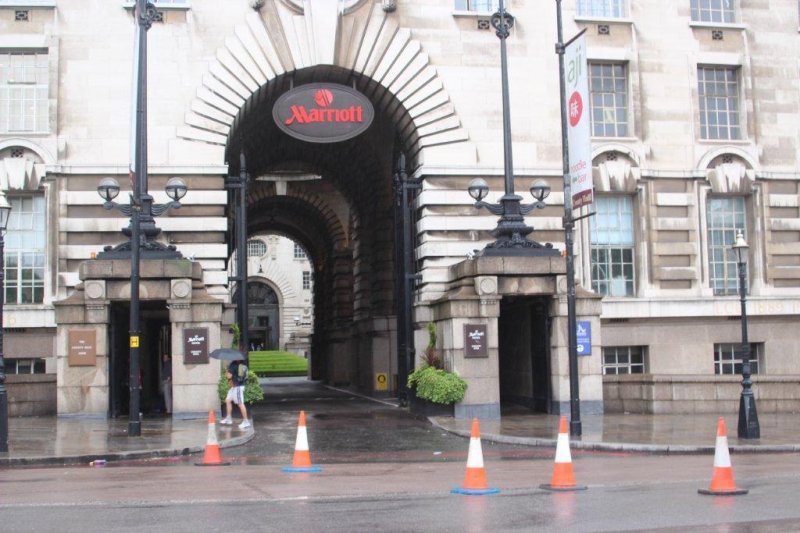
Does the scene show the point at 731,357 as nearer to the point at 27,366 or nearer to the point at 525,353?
the point at 525,353

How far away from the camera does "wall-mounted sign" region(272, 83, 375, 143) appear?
93.0 feet

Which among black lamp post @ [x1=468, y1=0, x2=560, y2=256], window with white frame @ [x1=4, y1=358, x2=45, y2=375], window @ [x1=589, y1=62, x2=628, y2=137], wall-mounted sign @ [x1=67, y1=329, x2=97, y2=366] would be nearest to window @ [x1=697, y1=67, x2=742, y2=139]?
window @ [x1=589, y1=62, x2=628, y2=137]

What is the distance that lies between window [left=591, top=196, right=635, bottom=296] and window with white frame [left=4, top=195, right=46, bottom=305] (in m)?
15.4

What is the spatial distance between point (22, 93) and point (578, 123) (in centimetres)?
1523

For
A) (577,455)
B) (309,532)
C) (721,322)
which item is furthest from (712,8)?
(309,532)

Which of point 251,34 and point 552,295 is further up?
point 251,34

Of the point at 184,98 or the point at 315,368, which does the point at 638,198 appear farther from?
the point at 315,368

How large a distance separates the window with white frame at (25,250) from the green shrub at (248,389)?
6.36 metres

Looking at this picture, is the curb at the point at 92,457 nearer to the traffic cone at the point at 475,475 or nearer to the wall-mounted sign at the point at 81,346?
the wall-mounted sign at the point at 81,346

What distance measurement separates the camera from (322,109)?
28531mm

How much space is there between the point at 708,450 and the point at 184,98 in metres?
16.8

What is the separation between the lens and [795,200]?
103ft

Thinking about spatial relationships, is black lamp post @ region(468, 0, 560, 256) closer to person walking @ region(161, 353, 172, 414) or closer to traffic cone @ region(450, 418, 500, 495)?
person walking @ region(161, 353, 172, 414)

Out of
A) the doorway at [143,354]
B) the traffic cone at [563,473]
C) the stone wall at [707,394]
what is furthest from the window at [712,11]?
the traffic cone at [563,473]
